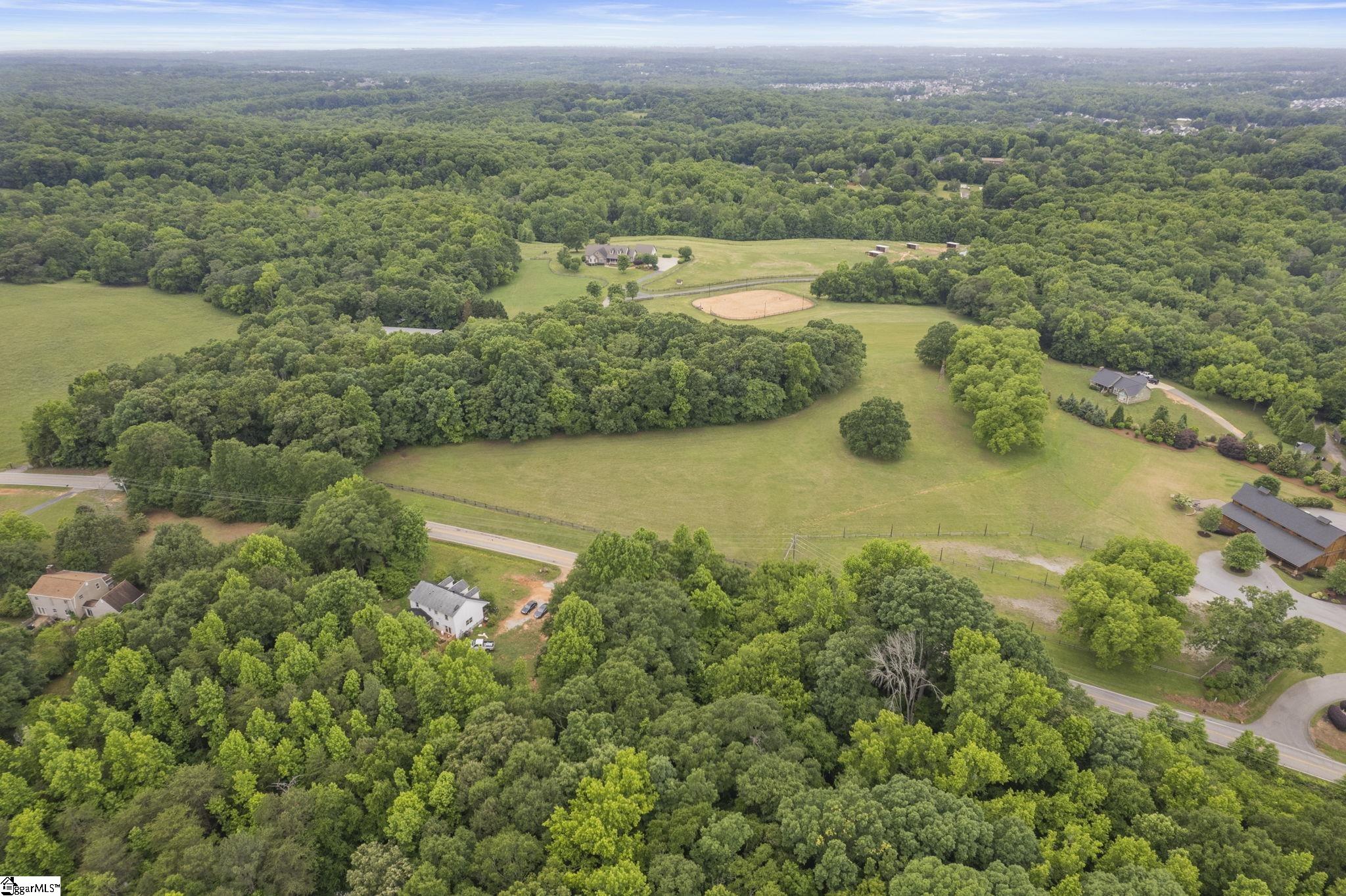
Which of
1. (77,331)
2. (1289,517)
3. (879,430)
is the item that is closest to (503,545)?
(879,430)

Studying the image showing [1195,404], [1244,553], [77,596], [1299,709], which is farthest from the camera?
[1195,404]

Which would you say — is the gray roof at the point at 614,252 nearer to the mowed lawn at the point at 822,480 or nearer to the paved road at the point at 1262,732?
the mowed lawn at the point at 822,480

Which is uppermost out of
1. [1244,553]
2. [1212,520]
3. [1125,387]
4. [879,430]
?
[879,430]

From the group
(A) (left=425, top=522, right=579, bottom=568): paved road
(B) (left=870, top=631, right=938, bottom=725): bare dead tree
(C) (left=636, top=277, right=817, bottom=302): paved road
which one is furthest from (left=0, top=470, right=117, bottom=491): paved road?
(C) (left=636, top=277, right=817, bottom=302): paved road

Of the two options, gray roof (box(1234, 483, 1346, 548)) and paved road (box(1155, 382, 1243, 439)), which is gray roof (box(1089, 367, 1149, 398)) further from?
gray roof (box(1234, 483, 1346, 548))

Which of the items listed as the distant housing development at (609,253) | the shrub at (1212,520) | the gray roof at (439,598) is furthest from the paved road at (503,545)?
the distant housing development at (609,253)

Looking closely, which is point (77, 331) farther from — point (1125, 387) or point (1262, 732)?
point (1125, 387)
